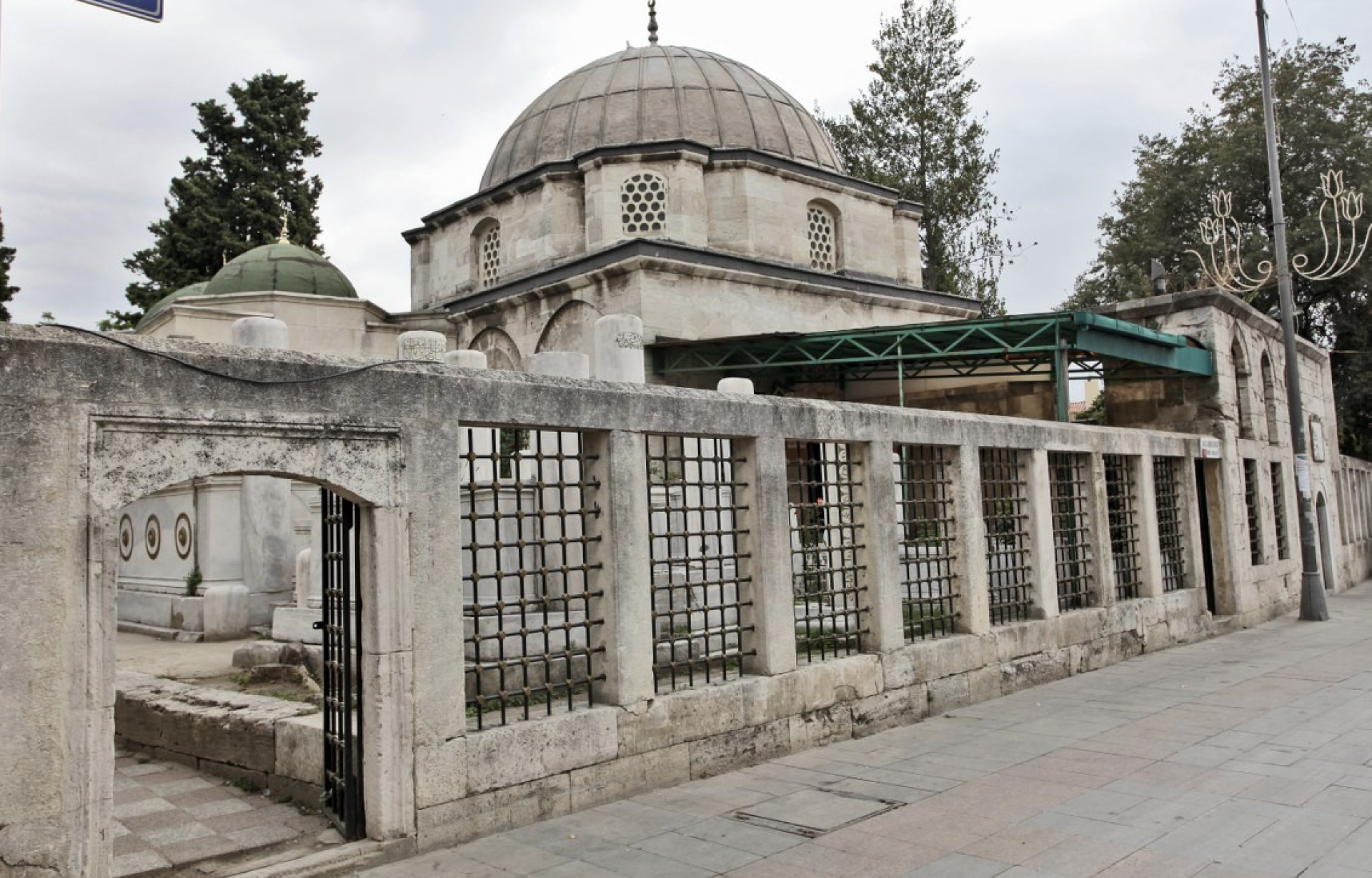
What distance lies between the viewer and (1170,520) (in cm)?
1181

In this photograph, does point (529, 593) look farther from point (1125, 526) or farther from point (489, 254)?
point (489, 254)

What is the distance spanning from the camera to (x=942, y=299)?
20.1 meters

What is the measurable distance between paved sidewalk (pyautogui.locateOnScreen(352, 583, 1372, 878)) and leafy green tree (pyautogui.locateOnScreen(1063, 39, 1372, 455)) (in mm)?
20334

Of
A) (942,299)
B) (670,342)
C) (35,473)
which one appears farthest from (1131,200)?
(35,473)

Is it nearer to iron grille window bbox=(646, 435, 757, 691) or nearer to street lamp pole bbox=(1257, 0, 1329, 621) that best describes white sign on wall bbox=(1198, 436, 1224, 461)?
street lamp pole bbox=(1257, 0, 1329, 621)

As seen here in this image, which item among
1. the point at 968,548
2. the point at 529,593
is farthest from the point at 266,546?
the point at 968,548

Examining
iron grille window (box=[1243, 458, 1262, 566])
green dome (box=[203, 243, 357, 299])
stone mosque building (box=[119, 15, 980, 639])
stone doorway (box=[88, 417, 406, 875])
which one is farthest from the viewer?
green dome (box=[203, 243, 357, 299])

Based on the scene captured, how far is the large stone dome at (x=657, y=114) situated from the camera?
1892cm

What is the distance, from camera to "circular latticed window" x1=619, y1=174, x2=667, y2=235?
17.5 metres

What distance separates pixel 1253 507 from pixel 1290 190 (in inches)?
651

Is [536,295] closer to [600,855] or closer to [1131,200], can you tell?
[600,855]

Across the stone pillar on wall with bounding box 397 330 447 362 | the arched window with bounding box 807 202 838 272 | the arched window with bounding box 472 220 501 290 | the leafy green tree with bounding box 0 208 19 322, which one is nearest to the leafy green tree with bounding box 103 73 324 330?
the leafy green tree with bounding box 0 208 19 322

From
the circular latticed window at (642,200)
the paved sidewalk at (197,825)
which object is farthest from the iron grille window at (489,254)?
the paved sidewalk at (197,825)

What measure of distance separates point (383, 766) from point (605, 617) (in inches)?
60.3
